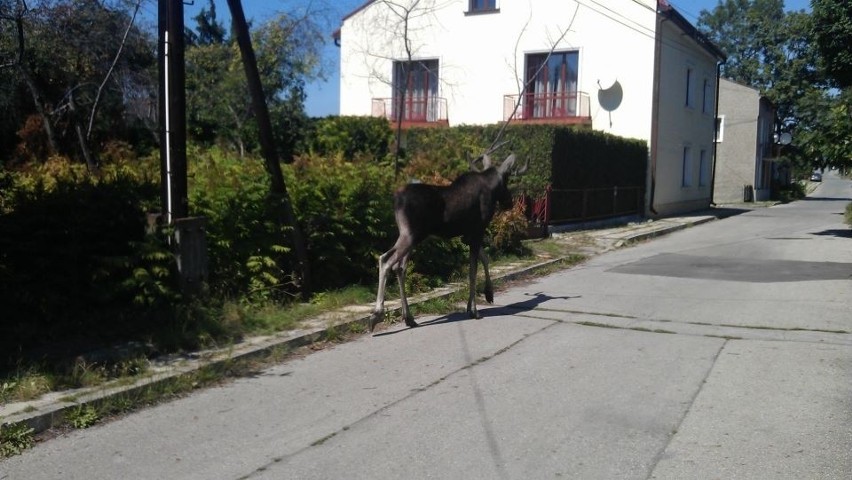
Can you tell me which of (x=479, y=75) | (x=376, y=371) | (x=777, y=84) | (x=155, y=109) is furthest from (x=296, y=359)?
(x=777, y=84)

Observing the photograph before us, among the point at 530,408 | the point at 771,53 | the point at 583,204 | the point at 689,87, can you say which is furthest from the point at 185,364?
the point at 771,53

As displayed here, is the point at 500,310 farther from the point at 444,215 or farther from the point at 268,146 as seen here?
the point at 268,146

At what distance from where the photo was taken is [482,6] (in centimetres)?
2681

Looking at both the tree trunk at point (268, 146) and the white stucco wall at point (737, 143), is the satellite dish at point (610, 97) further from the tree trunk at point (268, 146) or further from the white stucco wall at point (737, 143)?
the white stucco wall at point (737, 143)

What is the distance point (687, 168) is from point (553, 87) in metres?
7.72

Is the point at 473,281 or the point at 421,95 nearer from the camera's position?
the point at 473,281

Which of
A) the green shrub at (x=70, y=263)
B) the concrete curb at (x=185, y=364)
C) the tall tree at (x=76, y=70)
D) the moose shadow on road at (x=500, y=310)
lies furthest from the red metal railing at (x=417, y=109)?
the green shrub at (x=70, y=263)

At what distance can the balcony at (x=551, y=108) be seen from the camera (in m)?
25.8

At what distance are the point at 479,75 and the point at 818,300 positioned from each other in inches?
697

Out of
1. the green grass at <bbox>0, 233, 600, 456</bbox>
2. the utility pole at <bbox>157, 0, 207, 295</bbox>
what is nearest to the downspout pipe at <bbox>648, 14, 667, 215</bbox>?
the green grass at <bbox>0, 233, 600, 456</bbox>

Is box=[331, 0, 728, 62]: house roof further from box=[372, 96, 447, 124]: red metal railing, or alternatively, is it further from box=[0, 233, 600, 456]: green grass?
box=[0, 233, 600, 456]: green grass

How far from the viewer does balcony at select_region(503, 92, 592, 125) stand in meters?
25.8

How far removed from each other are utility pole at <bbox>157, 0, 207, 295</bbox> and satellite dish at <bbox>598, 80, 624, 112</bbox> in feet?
63.7

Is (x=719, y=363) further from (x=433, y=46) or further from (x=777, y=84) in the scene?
(x=777, y=84)
